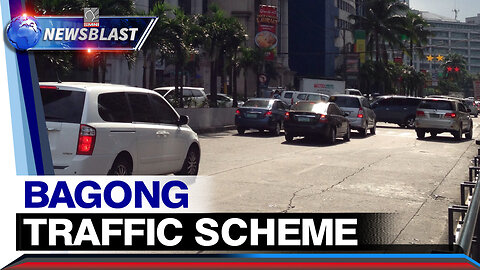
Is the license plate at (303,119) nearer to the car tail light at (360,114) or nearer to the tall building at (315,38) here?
the car tail light at (360,114)

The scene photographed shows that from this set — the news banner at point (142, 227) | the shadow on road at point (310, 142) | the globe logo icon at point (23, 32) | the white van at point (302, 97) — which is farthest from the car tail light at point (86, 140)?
the white van at point (302, 97)

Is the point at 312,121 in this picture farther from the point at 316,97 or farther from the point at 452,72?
the point at 452,72

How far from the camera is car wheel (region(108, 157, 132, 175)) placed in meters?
8.09

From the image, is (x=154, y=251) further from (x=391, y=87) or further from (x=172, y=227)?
(x=391, y=87)

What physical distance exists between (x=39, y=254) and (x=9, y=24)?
1123 centimetres

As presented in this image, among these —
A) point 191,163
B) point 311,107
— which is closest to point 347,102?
point 311,107

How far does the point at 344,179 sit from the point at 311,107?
9.21 metres

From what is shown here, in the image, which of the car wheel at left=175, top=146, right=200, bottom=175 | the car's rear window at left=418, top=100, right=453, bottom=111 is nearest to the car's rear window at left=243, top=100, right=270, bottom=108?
the car's rear window at left=418, top=100, right=453, bottom=111

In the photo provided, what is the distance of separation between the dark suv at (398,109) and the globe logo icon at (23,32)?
71.6 ft

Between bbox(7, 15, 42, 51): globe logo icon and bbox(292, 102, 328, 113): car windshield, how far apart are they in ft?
30.3

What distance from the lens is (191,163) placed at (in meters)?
10.8

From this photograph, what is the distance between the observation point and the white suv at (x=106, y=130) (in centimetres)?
755

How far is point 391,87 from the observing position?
7481 cm

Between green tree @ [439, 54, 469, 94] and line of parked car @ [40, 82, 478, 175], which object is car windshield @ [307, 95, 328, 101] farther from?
green tree @ [439, 54, 469, 94]
